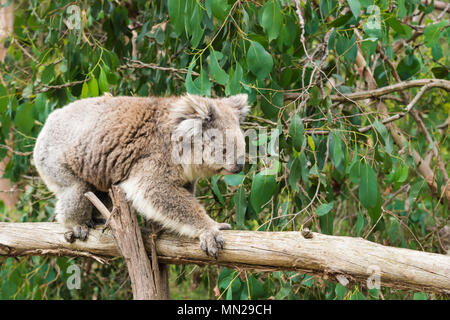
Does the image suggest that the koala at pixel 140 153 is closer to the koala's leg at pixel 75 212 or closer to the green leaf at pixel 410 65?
the koala's leg at pixel 75 212

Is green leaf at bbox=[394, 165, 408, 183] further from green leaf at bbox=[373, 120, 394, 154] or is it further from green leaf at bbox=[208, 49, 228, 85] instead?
green leaf at bbox=[208, 49, 228, 85]

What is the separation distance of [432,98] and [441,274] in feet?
10.5

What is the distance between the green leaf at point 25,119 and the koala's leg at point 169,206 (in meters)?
1.00

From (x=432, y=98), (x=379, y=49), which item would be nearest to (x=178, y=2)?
(x=379, y=49)

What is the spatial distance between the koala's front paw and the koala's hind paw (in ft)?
2.28

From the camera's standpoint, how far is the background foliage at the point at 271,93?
93.0 inches

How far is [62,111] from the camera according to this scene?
2725 millimetres

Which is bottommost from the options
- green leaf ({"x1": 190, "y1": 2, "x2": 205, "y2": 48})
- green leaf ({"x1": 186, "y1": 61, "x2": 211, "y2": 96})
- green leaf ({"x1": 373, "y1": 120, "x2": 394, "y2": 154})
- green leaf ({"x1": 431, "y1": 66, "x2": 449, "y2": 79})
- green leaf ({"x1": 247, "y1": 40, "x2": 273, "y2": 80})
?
green leaf ({"x1": 373, "y1": 120, "x2": 394, "y2": 154})

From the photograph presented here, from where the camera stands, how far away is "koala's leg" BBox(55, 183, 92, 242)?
2525 millimetres

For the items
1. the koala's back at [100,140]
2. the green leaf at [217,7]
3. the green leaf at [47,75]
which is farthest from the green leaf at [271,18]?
the green leaf at [47,75]

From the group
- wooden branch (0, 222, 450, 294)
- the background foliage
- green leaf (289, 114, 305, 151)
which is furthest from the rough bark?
green leaf (289, 114, 305, 151)

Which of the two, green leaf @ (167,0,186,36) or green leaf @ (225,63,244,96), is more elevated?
green leaf @ (167,0,186,36)

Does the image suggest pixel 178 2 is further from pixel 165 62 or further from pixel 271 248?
pixel 165 62

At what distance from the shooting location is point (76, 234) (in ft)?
8.30
